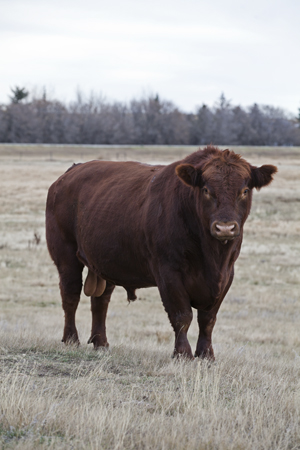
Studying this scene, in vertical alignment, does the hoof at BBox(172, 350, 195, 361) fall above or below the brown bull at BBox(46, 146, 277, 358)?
below

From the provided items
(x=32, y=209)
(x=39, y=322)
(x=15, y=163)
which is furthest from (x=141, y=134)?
(x=39, y=322)

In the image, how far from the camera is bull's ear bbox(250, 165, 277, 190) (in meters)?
5.66

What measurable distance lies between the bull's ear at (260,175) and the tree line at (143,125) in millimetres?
82377

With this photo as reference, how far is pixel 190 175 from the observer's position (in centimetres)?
550

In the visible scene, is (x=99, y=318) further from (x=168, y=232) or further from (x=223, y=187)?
(x=223, y=187)

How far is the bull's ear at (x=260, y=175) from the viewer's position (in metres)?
5.66

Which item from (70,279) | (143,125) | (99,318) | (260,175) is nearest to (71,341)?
(99,318)

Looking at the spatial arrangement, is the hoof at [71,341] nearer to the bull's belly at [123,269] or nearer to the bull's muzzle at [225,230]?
the bull's belly at [123,269]

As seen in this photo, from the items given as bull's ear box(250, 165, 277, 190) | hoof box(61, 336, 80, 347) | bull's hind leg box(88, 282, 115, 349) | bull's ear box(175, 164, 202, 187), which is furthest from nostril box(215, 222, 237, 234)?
bull's hind leg box(88, 282, 115, 349)

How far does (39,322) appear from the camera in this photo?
429 inches

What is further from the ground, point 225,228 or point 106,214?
point 225,228

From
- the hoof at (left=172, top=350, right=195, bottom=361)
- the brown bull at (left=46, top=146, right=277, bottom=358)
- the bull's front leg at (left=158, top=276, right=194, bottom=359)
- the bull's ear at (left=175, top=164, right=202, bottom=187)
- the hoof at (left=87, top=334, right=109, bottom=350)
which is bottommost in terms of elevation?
the hoof at (left=87, top=334, right=109, bottom=350)

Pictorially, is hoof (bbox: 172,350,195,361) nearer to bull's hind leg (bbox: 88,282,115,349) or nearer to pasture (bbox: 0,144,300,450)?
pasture (bbox: 0,144,300,450)

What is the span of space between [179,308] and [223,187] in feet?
4.16
